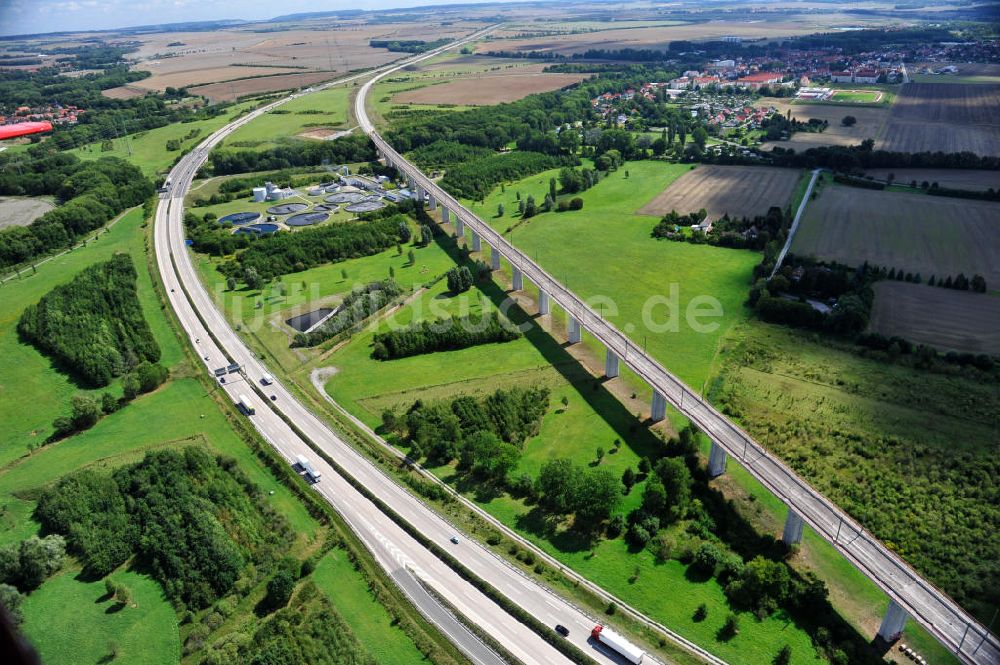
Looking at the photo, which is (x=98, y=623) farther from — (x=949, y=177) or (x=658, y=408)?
(x=949, y=177)

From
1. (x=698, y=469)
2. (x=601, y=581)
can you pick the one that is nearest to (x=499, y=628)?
(x=601, y=581)

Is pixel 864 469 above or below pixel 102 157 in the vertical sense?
below

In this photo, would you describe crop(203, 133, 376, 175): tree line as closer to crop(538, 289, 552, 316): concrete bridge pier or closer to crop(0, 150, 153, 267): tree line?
crop(0, 150, 153, 267): tree line

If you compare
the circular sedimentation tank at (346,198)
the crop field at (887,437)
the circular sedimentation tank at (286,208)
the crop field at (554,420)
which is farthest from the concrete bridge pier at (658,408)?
the circular sedimentation tank at (286,208)

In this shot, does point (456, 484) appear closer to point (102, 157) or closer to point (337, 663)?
point (337, 663)

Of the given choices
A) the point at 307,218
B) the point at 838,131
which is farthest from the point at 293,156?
the point at 838,131

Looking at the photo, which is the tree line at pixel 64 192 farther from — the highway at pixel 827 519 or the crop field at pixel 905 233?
the crop field at pixel 905 233
